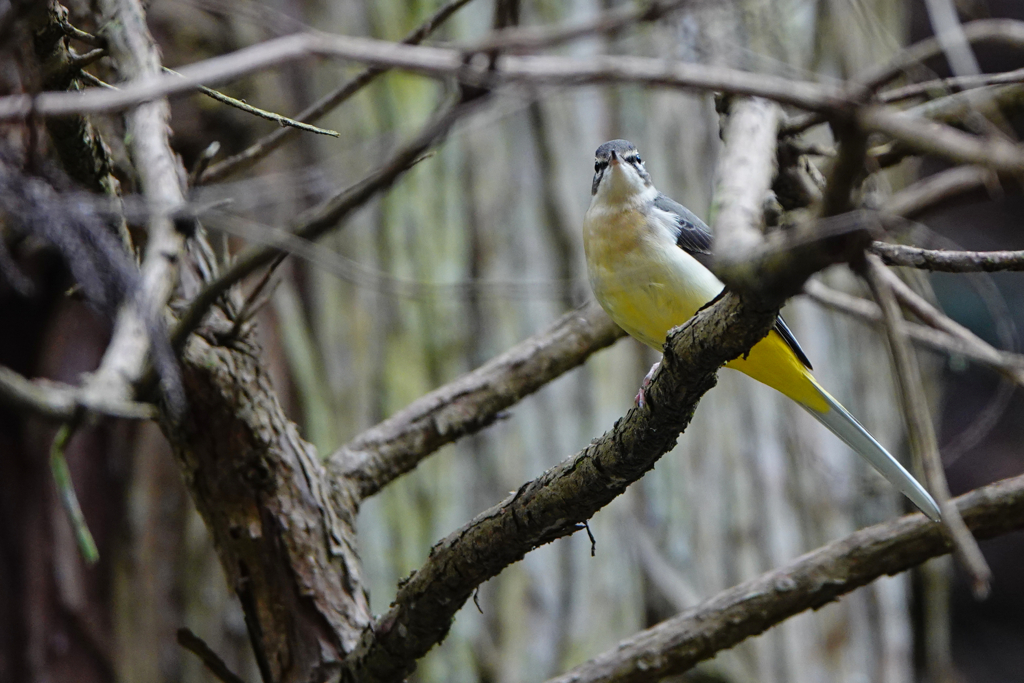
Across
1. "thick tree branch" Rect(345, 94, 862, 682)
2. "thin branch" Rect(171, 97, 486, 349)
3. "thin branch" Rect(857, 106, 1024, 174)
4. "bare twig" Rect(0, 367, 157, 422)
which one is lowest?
"thin branch" Rect(857, 106, 1024, 174)

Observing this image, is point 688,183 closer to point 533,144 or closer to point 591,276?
point 533,144

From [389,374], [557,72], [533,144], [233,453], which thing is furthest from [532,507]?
[533,144]

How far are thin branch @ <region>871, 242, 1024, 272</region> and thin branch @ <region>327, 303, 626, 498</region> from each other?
57.4 inches

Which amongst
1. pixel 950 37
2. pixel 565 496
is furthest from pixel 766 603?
pixel 950 37

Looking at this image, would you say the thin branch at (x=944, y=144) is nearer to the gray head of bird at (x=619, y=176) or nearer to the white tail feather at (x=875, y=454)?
the white tail feather at (x=875, y=454)

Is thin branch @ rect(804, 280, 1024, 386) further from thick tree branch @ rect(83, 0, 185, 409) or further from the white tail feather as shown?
thick tree branch @ rect(83, 0, 185, 409)

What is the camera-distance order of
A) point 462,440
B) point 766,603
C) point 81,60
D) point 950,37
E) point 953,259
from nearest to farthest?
point 950,37
point 953,259
point 81,60
point 766,603
point 462,440

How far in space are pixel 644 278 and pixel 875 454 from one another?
940 millimetres

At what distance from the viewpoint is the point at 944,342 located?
2.97 meters

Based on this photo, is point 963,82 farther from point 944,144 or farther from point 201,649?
point 201,649

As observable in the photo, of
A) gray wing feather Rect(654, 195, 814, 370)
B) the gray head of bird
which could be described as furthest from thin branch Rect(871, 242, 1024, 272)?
the gray head of bird

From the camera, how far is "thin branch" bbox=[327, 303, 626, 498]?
2916mm

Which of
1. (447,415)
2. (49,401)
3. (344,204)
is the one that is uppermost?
(447,415)

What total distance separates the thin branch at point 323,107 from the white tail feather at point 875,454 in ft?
5.66
